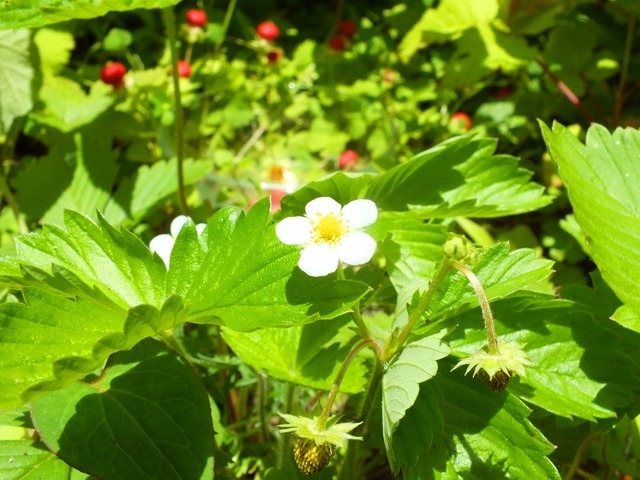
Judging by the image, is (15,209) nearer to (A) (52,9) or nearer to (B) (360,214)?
(A) (52,9)

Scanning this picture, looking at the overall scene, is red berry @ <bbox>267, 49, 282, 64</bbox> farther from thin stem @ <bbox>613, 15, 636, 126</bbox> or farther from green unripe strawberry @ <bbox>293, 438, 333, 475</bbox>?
green unripe strawberry @ <bbox>293, 438, 333, 475</bbox>

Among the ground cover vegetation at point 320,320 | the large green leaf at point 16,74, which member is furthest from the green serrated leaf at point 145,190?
the large green leaf at point 16,74

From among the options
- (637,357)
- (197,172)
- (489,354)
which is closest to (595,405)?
(637,357)

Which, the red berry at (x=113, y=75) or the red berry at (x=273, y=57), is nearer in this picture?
the red berry at (x=113, y=75)

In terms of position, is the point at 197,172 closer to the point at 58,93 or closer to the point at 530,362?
the point at 58,93

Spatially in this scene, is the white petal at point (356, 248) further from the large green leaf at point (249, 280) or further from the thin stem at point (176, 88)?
the thin stem at point (176, 88)

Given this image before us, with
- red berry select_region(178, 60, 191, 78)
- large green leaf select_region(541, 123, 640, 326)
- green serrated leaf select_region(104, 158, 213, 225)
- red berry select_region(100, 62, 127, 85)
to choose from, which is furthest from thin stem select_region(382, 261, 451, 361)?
red berry select_region(178, 60, 191, 78)
